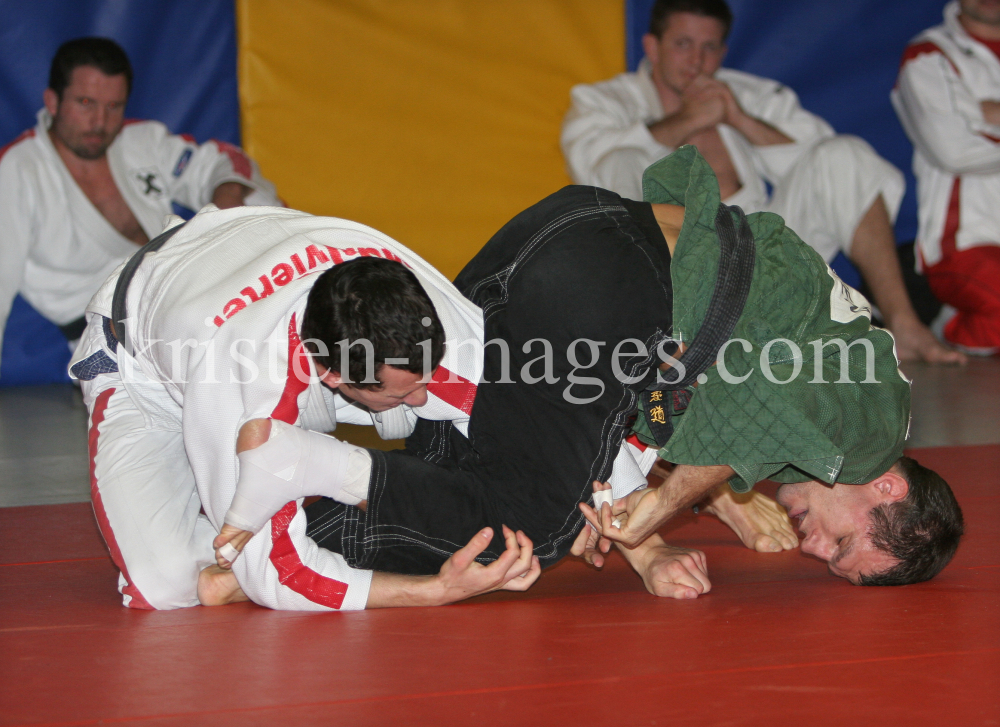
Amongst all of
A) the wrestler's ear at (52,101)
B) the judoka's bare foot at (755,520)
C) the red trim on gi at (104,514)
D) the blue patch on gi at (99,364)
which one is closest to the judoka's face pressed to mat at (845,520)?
the judoka's bare foot at (755,520)

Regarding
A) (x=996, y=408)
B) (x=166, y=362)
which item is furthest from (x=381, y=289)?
(x=996, y=408)

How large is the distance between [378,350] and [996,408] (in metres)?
2.85

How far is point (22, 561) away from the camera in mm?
1980

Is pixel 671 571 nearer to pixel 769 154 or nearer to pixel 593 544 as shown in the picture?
pixel 593 544

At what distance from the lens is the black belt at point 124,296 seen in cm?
190

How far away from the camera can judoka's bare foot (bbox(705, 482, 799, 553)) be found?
2.13m

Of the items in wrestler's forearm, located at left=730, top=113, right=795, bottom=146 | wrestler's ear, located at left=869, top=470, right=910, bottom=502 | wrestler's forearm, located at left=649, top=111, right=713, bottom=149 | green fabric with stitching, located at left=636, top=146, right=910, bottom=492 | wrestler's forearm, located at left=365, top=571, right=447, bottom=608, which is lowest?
wrestler's forearm, located at left=365, top=571, right=447, bottom=608

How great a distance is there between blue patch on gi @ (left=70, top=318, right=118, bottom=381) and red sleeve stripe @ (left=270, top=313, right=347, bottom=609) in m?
0.60

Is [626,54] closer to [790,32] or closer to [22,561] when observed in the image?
[790,32]

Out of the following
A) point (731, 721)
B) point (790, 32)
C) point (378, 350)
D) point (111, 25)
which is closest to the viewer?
point (731, 721)

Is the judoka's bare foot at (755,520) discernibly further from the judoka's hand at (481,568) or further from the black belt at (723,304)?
the judoka's hand at (481,568)

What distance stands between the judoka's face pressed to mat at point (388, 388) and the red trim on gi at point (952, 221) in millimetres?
4247

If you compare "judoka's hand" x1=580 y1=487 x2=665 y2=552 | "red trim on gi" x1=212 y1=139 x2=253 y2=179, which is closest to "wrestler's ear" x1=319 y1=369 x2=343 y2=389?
"judoka's hand" x1=580 y1=487 x2=665 y2=552

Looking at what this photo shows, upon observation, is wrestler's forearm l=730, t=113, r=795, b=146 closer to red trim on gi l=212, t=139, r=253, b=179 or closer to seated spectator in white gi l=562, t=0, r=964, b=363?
seated spectator in white gi l=562, t=0, r=964, b=363
